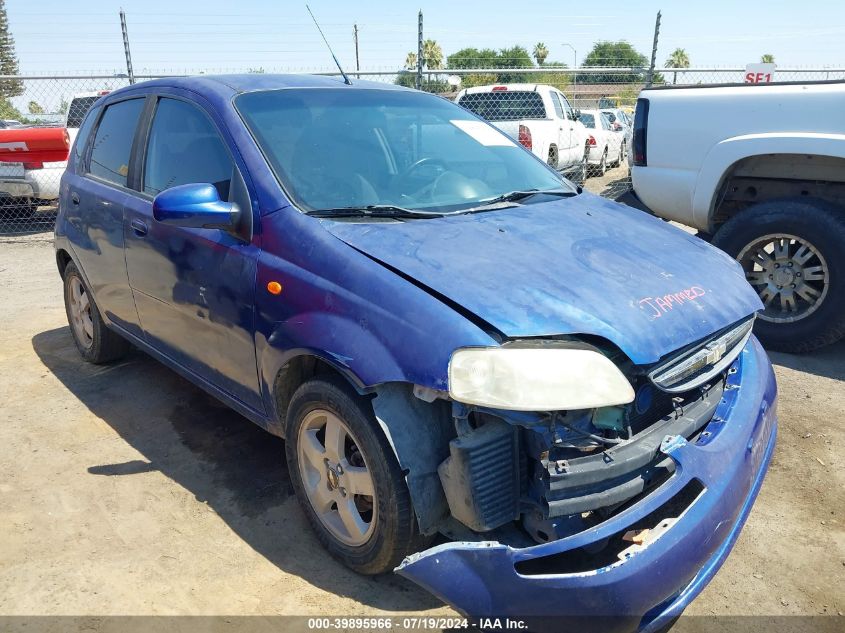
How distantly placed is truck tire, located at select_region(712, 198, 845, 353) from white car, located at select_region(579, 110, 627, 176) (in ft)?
32.3

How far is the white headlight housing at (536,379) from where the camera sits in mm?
1940

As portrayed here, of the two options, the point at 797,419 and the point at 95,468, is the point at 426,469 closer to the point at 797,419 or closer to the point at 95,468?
the point at 95,468

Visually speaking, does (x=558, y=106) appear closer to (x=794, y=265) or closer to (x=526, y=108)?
(x=526, y=108)

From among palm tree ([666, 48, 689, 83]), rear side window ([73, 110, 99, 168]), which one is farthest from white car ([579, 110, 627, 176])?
palm tree ([666, 48, 689, 83])

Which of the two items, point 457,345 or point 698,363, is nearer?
point 457,345

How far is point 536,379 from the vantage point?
1961 millimetres

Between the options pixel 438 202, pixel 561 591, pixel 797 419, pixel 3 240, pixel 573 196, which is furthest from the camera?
pixel 3 240

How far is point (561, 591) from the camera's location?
1.85 m

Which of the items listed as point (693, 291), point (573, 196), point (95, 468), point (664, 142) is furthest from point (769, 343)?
point (95, 468)

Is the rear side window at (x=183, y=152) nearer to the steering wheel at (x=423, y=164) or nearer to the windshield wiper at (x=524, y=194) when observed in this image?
the steering wheel at (x=423, y=164)

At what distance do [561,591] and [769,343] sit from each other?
353 cm

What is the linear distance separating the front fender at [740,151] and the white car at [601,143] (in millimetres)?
9523

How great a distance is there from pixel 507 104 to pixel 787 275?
8.19 m

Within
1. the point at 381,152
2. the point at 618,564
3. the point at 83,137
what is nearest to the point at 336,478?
the point at 618,564
